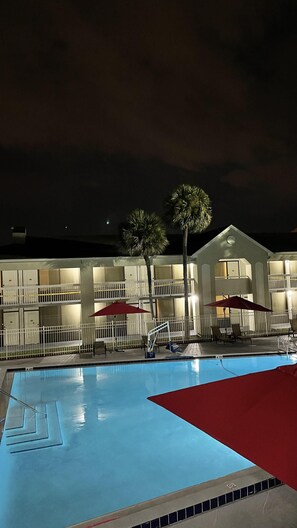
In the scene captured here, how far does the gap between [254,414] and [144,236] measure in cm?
2116

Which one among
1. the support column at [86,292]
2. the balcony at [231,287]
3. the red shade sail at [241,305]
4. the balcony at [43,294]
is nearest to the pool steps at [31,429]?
the red shade sail at [241,305]

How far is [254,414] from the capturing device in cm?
405

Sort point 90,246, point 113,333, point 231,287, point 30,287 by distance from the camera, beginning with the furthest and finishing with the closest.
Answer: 1. point 90,246
2. point 231,287
3. point 30,287
4. point 113,333

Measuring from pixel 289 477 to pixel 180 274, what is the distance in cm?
2772

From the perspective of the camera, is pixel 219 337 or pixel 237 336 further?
pixel 219 337

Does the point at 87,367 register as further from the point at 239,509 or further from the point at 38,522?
the point at 239,509

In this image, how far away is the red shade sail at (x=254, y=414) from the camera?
3451 mm

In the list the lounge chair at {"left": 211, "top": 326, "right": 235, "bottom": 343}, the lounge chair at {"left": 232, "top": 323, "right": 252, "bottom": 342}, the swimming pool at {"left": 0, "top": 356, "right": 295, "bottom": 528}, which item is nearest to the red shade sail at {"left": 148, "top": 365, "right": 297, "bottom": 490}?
the swimming pool at {"left": 0, "top": 356, "right": 295, "bottom": 528}

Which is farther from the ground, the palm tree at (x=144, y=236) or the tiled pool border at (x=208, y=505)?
the palm tree at (x=144, y=236)

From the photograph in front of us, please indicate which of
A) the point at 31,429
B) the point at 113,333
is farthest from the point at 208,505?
the point at 113,333

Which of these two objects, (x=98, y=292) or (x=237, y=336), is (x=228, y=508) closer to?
(x=237, y=336)

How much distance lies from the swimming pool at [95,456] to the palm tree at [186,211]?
12.0m

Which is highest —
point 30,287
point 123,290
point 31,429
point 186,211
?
point 186,211

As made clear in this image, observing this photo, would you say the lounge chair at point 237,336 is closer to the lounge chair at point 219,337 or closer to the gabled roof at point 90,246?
the lounge chair at point 219,337
